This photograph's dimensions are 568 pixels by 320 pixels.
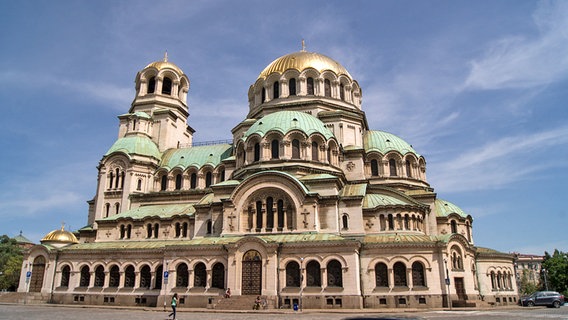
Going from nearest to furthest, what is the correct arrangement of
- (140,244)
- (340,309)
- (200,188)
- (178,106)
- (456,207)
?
(340,309), (140,244), (456,207), (200,188), (178,106)

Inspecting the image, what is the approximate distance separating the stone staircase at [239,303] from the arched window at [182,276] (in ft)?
14.8

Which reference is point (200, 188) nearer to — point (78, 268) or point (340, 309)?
point (78, 268)

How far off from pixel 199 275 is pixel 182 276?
1.45 m

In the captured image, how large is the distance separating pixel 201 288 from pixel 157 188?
56.2ft

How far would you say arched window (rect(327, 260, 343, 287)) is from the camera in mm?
30969

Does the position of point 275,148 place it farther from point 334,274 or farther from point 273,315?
point 273,315

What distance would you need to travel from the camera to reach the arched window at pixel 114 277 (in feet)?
121

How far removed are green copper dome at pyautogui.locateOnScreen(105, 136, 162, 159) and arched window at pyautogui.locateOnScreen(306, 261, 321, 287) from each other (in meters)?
24.1

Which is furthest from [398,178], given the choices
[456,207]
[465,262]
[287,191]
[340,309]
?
[340,309]

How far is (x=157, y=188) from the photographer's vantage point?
46.6m

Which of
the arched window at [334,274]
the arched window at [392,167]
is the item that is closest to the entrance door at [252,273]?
the arched window at [334,274]

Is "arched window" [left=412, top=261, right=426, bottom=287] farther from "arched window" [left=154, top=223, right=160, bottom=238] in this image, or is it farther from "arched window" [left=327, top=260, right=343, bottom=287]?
"arched window" [left=154, top=223, right=160, bottom=238]

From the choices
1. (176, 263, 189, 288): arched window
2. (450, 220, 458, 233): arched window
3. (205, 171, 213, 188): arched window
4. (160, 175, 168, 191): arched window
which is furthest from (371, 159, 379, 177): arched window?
(160, 175, 168, 191): arched window

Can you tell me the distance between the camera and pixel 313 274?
31.5 m
